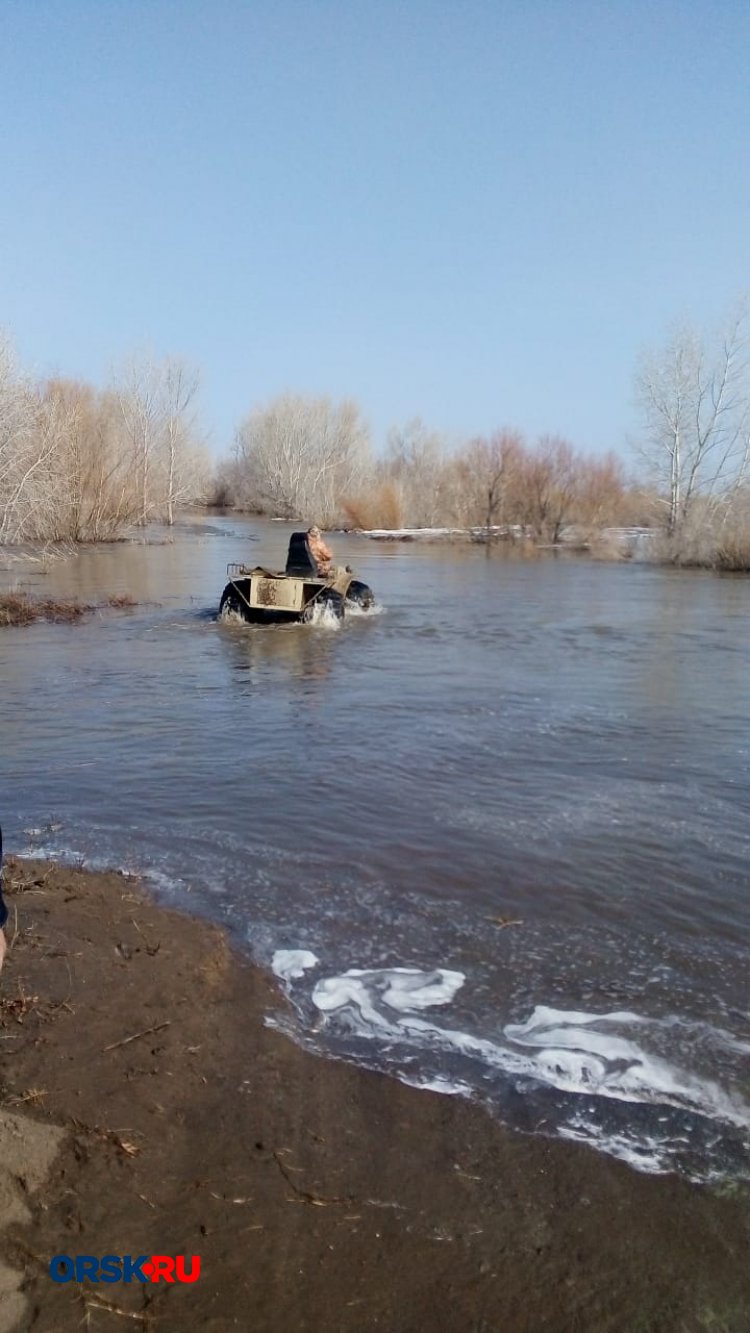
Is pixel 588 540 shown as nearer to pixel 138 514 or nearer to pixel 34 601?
pixel 138 514

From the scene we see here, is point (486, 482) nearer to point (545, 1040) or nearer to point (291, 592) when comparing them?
point (291, 592)

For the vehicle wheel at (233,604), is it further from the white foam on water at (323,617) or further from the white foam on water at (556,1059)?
the white foam on water at (556,1059)

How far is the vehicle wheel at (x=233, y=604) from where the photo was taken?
→ 17.3 metres

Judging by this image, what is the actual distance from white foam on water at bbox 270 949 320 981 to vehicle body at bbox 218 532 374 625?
12.2 metres

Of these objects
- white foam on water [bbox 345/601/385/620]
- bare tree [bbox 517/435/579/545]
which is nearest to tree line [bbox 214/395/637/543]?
bare tree [bbox 517/435/579/545]

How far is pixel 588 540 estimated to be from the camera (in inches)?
1890

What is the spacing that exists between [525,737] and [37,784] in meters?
4.71

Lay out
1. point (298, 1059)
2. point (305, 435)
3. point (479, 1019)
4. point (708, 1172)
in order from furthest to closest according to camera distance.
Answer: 1. point (305, 435)
2. point (479, 1019)
3. point (298, 1059)
4. point (708, 1172)

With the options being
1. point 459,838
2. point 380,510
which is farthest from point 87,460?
point 459,838

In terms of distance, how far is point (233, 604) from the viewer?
17.5 meters

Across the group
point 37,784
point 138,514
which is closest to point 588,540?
point 138,514

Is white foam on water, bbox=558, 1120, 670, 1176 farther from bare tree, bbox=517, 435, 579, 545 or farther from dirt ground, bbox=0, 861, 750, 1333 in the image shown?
bare tree, bbox=517, 435, 579, 545

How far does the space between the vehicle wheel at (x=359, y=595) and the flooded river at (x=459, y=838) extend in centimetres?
370

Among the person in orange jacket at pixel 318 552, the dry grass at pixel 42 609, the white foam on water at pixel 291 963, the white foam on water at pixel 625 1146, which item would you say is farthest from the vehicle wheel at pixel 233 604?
the white foam on water at pixel 625 1146
